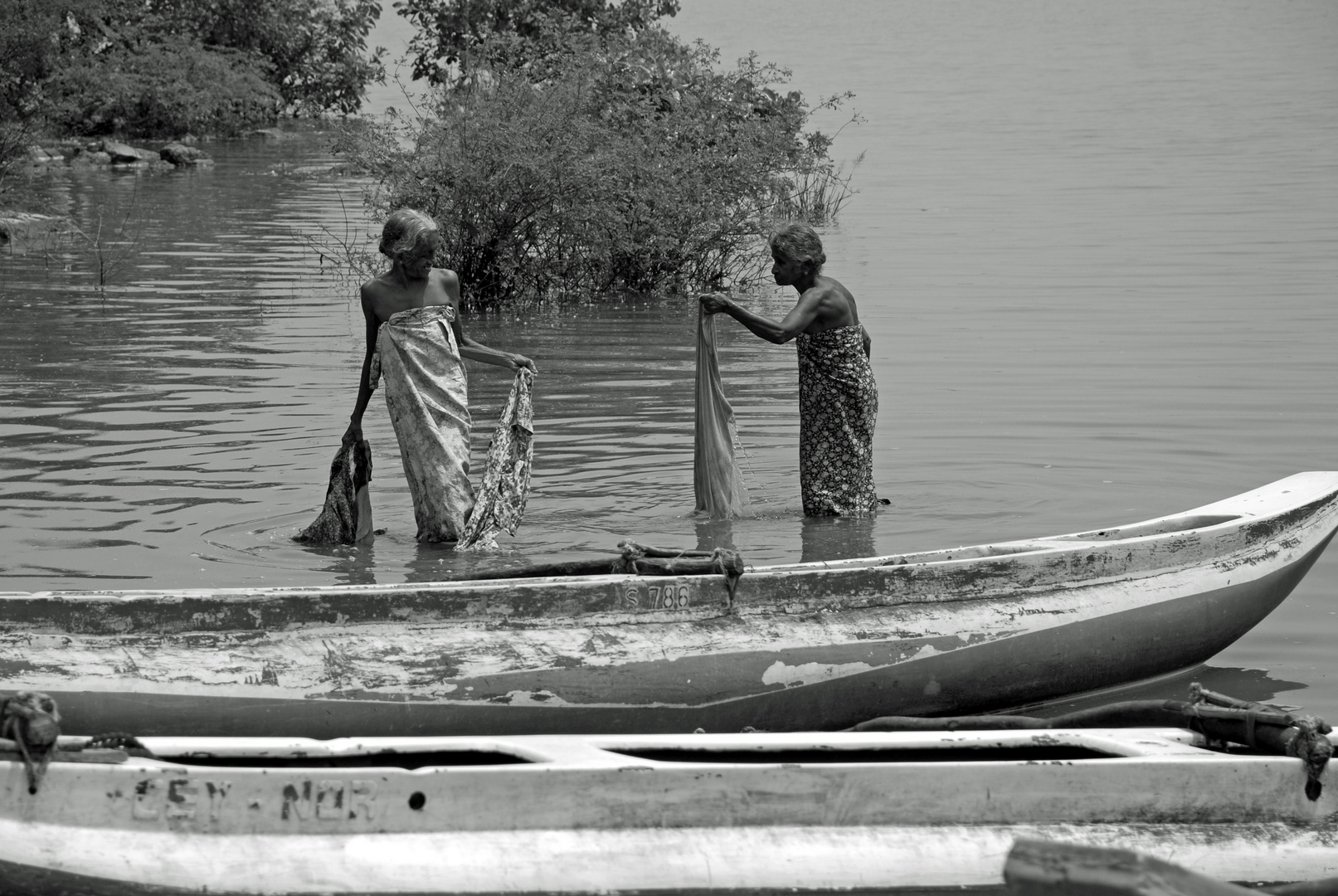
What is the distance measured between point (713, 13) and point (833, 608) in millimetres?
139744

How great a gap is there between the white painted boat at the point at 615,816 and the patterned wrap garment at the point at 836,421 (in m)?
3.10

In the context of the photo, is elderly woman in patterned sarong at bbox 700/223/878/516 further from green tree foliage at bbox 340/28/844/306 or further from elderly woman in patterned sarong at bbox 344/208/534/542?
green tree foliage at bbox 340/28/844/306

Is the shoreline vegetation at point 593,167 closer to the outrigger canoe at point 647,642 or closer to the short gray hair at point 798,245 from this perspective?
the short gray hair at point 798,245

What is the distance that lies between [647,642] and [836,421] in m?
2.64

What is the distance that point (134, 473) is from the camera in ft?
28.5

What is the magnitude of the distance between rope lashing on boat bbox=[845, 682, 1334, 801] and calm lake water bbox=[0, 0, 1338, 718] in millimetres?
1056

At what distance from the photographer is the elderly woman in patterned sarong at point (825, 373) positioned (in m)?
7.14

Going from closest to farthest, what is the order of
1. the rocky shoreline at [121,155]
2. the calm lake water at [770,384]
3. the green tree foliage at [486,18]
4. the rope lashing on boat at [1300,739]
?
the rope lashing on boat at [1300,739] → the calm lake water at [770,384] → the green tree foliage at [486,18] → the rocky shoreline at [121,155]

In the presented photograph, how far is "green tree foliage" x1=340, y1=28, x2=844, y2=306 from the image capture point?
1309 cm

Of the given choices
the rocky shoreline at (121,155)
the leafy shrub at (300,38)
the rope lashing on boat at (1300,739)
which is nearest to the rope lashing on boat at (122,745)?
the rope lashing on boat at (1300,739)

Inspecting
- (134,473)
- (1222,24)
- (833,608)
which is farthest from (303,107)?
(1222,24)

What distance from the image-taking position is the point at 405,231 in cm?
676

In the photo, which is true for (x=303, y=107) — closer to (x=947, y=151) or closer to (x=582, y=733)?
(x=947, y=151)

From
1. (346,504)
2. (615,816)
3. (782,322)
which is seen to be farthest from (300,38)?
(615,816)
